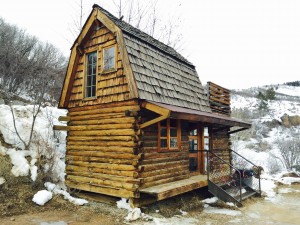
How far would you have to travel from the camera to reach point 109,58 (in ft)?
32.0

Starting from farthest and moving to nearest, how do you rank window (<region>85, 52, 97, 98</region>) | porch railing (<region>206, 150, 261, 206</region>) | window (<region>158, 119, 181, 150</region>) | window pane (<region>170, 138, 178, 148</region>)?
window (<region>85, 52, 97, 98</region>), window pane (<region>170, 138, 178, 148</region>), porch railing (<region>206, 150, 261, 206</region>), window (<region>158, 119, 181, 150</region>)

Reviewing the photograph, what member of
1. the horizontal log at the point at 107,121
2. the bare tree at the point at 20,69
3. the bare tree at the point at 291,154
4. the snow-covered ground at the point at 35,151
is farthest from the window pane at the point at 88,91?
the bare tree at the point at 291,154

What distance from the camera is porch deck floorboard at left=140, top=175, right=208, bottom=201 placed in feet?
25.6

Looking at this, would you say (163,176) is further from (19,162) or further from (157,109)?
(19,162)

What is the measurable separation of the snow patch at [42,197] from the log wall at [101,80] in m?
3.38

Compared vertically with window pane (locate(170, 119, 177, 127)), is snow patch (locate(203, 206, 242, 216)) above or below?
below

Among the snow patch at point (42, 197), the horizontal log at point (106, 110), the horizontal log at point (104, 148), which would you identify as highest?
the horizontal log at point (106, 110)

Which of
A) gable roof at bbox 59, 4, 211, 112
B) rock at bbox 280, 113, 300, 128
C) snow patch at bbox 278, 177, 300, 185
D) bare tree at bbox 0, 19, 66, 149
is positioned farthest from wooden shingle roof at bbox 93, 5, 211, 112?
rock at bbox 280, 113, 300, 128

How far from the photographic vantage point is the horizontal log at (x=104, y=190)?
8227 millimetres

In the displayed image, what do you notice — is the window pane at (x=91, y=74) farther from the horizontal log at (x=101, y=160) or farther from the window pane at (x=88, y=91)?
the horizontal log at (x=101, y=160)

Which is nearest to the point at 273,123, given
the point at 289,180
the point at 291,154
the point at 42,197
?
the point at 291,154

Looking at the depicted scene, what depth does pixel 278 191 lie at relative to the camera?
13.4 m

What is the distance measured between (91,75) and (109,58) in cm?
110

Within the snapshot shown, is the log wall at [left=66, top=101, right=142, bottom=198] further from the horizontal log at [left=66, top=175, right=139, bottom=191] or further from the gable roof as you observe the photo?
the gable roof
